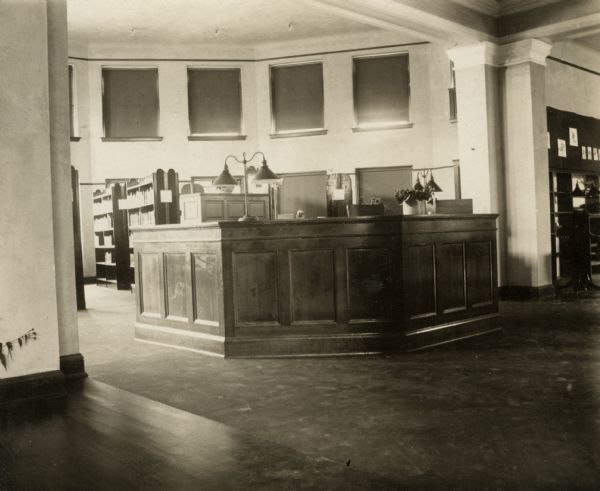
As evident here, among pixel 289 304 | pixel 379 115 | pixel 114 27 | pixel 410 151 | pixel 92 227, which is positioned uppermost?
pixel 114 27

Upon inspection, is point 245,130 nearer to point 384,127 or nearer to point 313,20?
point 313,20

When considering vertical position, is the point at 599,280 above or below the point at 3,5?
below

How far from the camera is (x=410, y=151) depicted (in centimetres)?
1245

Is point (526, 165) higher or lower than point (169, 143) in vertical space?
lower

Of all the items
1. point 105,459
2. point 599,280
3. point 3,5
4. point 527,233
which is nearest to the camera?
point 105,459

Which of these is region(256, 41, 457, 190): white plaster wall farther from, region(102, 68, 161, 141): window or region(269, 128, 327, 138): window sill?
region(102, 68, 161, 141): window

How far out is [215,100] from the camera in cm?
1345

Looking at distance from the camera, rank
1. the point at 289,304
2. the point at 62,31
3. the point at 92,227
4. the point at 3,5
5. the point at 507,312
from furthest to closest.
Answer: the point at 92,227 → the point at 507,312 → the point at 289,304 → the point at 62,31 → the point at 3,5

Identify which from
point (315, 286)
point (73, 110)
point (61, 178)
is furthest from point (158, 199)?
point (61, 178)

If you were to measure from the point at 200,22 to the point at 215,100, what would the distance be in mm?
1801

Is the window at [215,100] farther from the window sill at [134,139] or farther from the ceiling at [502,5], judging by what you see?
the ceiling at [502,5]

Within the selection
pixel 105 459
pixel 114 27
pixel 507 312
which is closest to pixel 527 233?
pixel 507 312

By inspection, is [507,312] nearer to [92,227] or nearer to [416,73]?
[416,73]

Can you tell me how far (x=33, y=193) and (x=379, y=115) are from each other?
31.4ft
